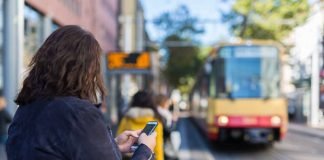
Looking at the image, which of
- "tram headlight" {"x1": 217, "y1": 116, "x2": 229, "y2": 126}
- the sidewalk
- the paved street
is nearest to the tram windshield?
"tram headlight" {"x1": 217, "y1": 116, "x2": 229, "y2": 126}

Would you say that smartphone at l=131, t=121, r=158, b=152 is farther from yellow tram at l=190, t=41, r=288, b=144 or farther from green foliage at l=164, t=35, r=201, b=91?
green foliage at l=164, t=35, r=201, b=91

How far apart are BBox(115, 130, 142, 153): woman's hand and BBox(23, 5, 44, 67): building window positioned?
1711 cm

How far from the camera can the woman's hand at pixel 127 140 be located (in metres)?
2.67

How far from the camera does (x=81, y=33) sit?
7.91ft

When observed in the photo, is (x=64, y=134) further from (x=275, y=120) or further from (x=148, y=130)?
(x=275, y=120)

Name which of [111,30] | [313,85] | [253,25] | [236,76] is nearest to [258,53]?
[236,76]

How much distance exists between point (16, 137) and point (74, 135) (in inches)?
11.5

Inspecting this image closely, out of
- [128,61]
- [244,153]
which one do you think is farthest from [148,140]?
[244,153]

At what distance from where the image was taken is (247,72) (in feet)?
52.0

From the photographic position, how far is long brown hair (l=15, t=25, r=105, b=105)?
7.48ft

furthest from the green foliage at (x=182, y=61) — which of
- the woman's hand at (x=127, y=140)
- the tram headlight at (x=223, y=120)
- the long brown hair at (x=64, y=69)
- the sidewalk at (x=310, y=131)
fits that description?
the long brown hair at (x=64, y=69)

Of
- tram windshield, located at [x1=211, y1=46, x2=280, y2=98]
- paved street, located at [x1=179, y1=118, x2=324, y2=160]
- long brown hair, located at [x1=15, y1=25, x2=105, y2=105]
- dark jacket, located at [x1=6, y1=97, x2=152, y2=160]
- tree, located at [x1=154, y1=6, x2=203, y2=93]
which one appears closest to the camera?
dark jacket, located at [x1=6, y1=97, x2=152, y2=160]

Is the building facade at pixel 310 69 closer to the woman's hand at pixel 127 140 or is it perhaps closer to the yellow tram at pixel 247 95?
the yellow tram at pixel 247 95

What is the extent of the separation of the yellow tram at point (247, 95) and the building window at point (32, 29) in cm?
698
